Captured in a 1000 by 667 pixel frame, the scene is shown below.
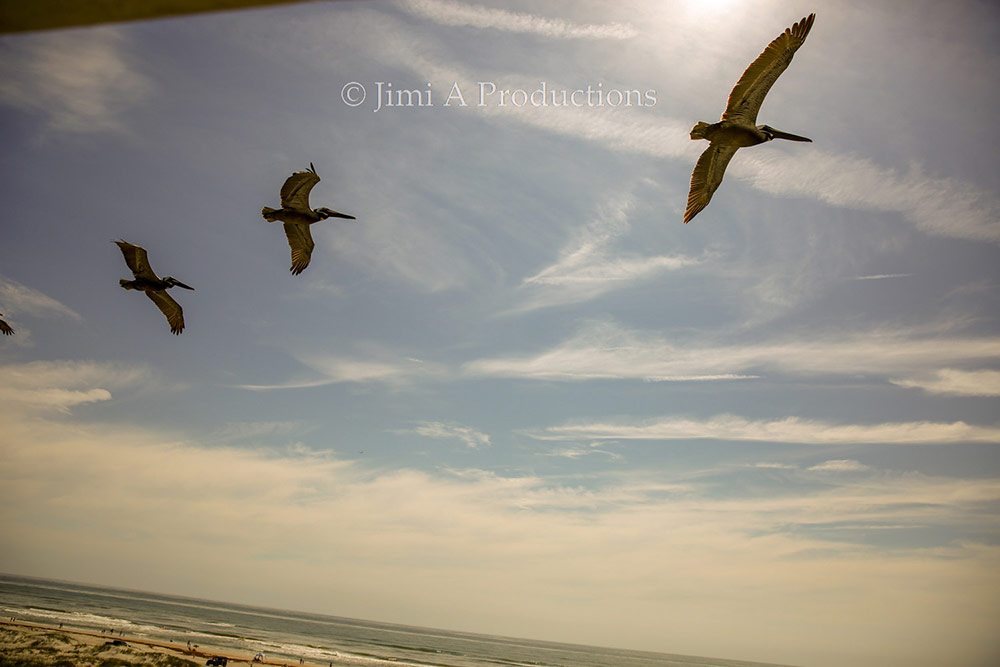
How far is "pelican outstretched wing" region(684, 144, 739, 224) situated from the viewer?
378 inches

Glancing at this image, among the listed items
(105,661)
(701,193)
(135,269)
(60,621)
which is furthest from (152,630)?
(701,193)

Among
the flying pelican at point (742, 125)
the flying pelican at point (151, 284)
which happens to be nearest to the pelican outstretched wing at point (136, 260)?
the flying pelican at point (151, 284)

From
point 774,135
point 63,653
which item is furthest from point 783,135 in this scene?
point 63,653

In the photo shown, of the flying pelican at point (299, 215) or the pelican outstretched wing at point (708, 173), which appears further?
the flying pelican at point (299, 215)

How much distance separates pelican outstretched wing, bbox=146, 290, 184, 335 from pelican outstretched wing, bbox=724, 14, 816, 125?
A: 1204 centimetres

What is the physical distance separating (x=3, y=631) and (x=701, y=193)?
3559 cm

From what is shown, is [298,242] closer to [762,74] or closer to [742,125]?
[742,125]

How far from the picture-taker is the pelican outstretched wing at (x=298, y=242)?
12070mm

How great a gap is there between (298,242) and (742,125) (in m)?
8.74

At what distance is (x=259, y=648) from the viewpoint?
44.3 m

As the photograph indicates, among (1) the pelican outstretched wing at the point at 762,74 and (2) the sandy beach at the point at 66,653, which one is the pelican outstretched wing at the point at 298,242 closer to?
(1) the pelican outstretched wing at the point at 762,74

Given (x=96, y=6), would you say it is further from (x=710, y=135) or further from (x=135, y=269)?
(x=135, y=269)

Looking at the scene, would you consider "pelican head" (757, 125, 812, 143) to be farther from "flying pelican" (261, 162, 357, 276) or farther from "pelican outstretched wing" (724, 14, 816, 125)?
"flying pelican" (261, 162, 357, 276)

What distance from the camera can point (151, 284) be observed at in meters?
12.8
